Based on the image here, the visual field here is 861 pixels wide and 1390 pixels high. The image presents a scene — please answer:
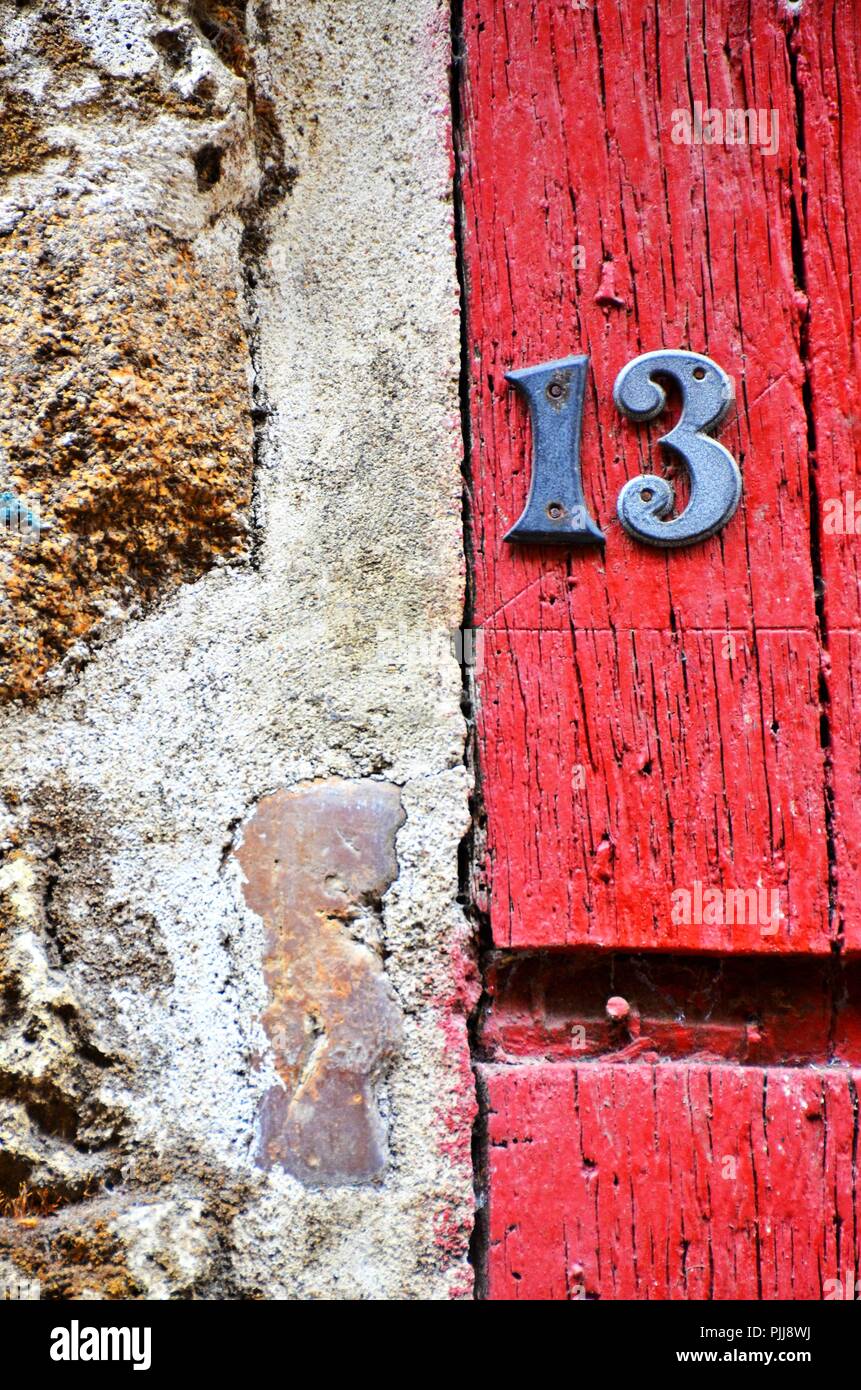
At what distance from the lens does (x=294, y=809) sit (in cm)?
99

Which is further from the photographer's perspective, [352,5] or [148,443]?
[352,5]

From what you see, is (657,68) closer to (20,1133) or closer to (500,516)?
(500,516)

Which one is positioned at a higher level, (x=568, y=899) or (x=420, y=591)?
(x=420, y=591)

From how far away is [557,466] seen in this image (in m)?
1.00

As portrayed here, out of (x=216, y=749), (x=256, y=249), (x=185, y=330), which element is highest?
(x=256, y=249)

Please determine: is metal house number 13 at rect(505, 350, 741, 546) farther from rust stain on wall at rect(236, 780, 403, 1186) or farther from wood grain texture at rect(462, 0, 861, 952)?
rust stain on wall at rect(236, 780, 403, 1186)

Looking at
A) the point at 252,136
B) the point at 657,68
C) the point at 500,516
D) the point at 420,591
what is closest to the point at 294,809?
the point at 420,591

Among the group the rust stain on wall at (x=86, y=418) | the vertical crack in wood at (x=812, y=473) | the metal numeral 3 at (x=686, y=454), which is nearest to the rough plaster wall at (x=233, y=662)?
the rust stain on wall at (x=86, y=418)

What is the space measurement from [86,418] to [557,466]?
0.45 m

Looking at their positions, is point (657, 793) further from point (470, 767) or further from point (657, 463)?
point (657, 463)

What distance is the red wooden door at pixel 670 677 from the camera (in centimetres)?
93

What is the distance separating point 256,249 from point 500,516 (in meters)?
0.39

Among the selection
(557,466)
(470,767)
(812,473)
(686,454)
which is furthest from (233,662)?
(812,473)

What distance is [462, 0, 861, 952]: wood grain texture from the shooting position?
970 millimetres
